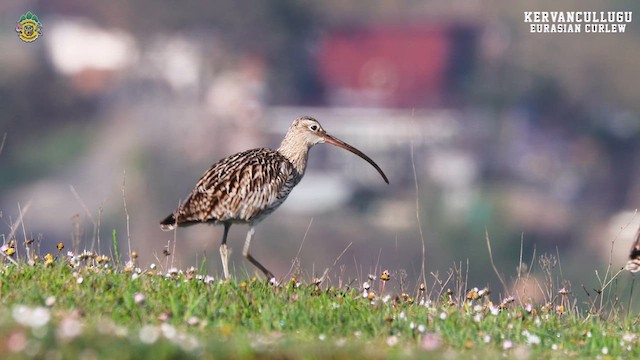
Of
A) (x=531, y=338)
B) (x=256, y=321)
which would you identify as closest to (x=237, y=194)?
(x=256, y=321)

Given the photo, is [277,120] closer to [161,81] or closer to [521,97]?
[161,81]

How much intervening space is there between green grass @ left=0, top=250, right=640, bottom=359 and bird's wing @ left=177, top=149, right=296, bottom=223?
2570mm

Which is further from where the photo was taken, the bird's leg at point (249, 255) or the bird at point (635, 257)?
the bird's leg at point (249, 255)

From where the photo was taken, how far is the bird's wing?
13.7 m

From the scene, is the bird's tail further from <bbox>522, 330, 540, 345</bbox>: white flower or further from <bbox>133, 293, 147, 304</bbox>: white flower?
<bbox>522, 330, 540, 345</bbox>: white flower

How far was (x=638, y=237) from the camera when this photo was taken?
41.2ft

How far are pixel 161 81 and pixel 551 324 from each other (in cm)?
18866

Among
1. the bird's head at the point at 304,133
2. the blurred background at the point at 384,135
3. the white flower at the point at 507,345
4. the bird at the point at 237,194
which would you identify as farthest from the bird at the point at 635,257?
the blurred background at the point at 384,135

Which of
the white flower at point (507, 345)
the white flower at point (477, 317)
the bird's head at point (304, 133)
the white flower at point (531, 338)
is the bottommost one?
the white flower at point (531, 338)

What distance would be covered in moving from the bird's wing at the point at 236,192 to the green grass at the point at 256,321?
2.57 metres

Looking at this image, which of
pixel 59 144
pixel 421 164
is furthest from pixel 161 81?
pixel 421 164

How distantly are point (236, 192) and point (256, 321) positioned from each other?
466 centimetres

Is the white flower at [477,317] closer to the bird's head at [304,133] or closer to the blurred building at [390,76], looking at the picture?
the bird's head at [304,133]

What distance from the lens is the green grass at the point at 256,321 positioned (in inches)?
284
